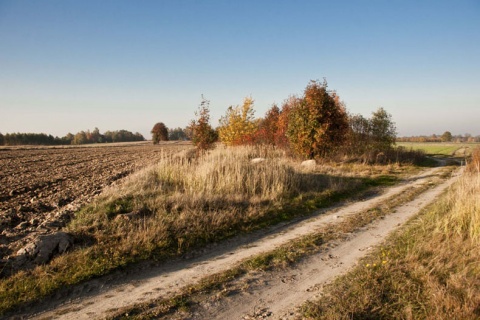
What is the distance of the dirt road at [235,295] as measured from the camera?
3959 millimetres

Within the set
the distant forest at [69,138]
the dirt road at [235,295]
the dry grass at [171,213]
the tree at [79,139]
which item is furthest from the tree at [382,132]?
the tree at [79,139]

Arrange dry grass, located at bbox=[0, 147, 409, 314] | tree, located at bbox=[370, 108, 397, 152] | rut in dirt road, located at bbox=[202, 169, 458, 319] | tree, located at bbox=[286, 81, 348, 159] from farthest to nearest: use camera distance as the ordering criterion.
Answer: tree, located at bbox=[370, 108, 397, 152] → tree, located at bbox=[286, 81, 348, 159] → dry grass, located at bbox=[0, 147, 409, 314] → rut in dirt road, located at bbox=[202, 169, 458, 319]

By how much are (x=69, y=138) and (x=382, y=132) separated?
9854 centimetres

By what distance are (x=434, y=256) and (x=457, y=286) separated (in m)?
1.16

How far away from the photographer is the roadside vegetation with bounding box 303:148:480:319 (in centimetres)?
371

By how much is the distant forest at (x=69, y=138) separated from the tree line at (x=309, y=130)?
237ft

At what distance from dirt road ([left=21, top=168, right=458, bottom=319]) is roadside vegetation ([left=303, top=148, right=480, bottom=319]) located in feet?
1.28

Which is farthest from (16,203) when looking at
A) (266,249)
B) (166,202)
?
(266,249)

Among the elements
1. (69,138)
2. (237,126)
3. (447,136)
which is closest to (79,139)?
(69,138)

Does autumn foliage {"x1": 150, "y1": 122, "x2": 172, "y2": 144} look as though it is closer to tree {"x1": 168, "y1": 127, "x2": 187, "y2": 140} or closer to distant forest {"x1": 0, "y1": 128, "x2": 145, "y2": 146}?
distant forest {"x1": 0, "y1": 128, "x2": 145, "y2": 146}

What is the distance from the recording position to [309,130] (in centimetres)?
1916

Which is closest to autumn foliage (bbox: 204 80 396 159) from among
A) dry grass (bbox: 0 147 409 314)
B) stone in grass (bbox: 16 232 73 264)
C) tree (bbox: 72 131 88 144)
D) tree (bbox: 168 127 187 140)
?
dry grass (bbox: 0 147 409 314)

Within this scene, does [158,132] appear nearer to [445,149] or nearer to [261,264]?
[445,149]

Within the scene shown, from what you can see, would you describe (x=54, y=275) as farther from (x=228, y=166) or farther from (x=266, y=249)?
(x=228, y=166)
